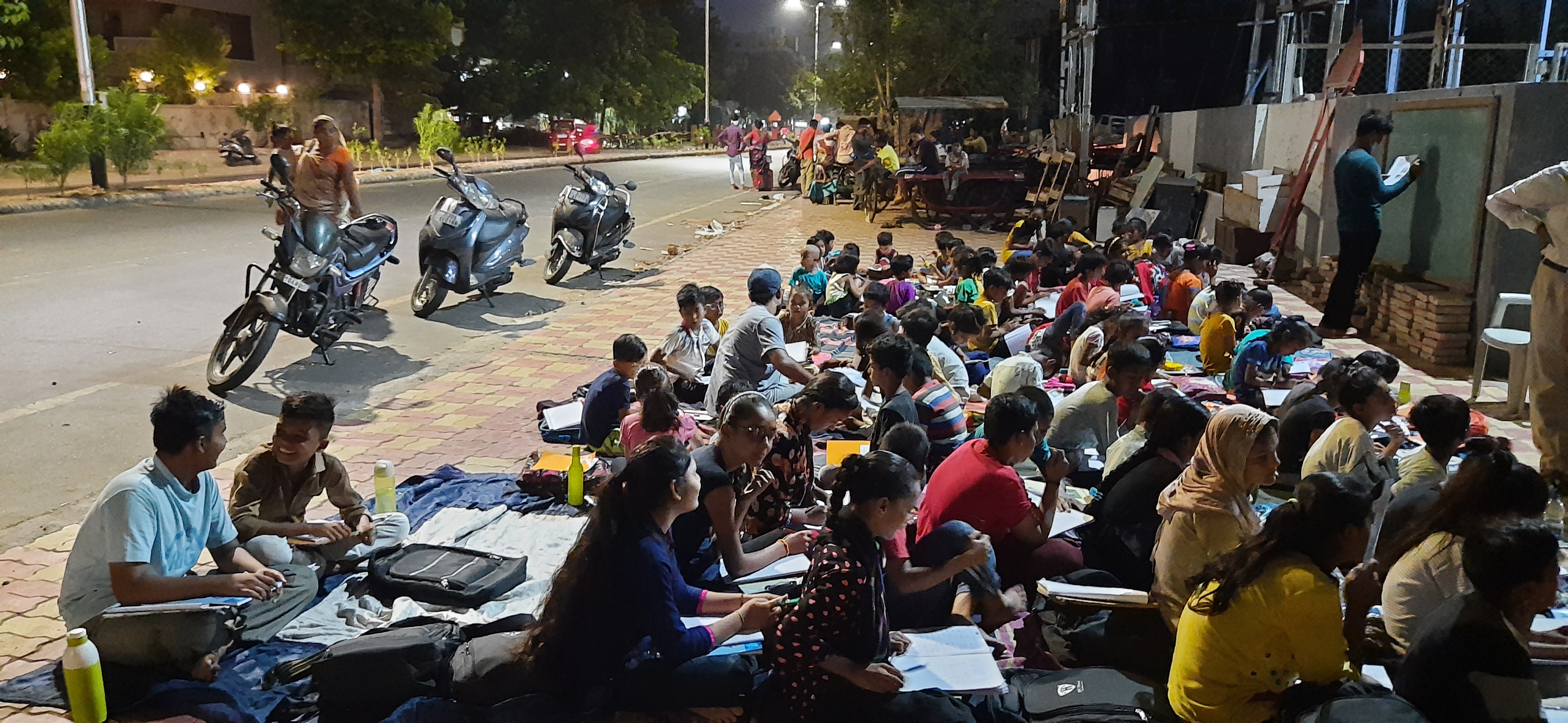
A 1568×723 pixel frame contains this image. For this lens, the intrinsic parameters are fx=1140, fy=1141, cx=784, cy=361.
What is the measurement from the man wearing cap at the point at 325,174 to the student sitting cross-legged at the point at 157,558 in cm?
559

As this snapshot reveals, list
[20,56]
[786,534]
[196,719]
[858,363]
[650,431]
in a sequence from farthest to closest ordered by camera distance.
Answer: [20,56]
[858,363]
[650,431]
[786,534]
[196,719]

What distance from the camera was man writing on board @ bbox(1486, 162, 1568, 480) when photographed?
19.8 ft

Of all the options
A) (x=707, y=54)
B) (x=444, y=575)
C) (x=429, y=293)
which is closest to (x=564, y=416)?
(x=444, y=575)

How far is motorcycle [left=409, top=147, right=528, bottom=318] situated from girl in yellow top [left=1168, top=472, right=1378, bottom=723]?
8.45 m

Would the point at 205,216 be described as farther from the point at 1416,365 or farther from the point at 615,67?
the point at 615,67

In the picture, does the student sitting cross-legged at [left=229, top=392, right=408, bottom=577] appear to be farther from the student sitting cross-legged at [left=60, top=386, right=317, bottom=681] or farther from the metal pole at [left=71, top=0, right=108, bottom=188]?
the metal pole at [left=71, top=0, right=108, bottom=188]

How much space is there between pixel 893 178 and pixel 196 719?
1785 cm

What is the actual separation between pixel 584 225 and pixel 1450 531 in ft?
34.6

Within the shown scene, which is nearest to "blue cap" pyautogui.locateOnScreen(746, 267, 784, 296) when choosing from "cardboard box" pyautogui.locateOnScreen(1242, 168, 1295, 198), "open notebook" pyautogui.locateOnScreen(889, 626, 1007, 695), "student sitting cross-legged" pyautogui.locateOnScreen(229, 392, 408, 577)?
"student sitting cross-legged" pyautogui.locateOnScreen(229, 392, 408, 577)

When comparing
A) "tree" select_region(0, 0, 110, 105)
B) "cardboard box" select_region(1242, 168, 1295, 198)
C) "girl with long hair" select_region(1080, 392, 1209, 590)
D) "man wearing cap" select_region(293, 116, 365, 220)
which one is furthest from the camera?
"tree" select_region(0, 0, 110, 105)

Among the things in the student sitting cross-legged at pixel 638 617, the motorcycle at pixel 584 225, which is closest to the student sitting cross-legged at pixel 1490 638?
the student sitting cross-legged at pixel 638 617

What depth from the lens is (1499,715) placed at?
284 centimetres

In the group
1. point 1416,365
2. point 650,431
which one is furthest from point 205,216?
point 1416,365

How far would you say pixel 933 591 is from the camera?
4062 mm
